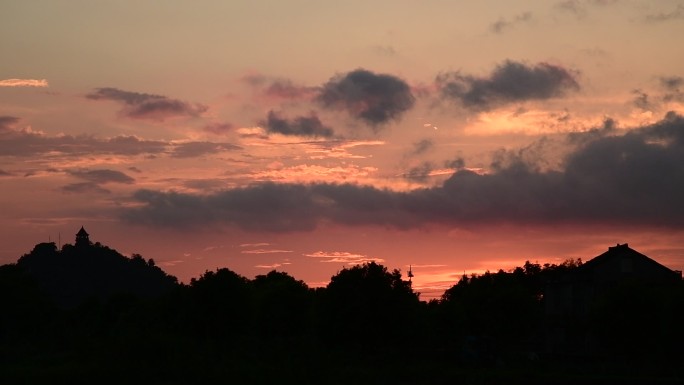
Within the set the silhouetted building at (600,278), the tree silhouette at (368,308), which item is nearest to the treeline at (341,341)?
the tree silhouette at (368,308)

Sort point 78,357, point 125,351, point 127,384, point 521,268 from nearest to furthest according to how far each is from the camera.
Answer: point 127,384, point 125,351, point 78,357, point 521,268

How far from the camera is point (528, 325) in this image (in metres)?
115

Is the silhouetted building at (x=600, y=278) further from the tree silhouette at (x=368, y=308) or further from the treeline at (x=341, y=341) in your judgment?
the tree silhouette at (x=368, y=308)

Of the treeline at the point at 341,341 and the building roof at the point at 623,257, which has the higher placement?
the building roof at the point at 623,257

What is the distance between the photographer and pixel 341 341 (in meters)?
77.3

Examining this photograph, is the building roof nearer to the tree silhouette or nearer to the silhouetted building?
the silhouetted building

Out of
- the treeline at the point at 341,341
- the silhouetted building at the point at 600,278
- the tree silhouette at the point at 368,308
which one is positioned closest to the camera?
the treeline at the point at 341,341

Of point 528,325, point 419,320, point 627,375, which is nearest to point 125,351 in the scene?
point 627,375

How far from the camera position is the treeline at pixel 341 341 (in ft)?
183

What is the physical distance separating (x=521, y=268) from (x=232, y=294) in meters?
116

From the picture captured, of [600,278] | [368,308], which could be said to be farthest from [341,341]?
[600,278]

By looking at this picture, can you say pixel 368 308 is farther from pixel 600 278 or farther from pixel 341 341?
pixel 600 278

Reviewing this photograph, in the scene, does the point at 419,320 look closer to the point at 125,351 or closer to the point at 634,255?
the point at 634,255

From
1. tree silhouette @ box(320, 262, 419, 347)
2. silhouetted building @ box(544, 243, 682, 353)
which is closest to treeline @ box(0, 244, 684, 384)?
tree silhouette @ box(320, 262, 419, 347)
